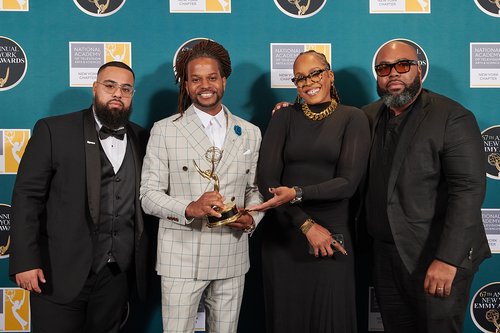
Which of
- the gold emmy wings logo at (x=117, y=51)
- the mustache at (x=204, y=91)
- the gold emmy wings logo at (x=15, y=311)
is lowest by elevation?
the gold emmy wings logo at (x=15, y=311)

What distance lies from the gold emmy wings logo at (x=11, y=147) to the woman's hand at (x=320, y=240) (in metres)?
1.94

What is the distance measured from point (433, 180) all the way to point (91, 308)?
1.77 metres

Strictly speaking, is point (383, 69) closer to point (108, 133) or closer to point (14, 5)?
point (108, 133)

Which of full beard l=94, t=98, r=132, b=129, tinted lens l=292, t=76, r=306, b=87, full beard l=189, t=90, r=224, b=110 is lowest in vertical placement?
full beard l=94, t=98, r=132, b=129

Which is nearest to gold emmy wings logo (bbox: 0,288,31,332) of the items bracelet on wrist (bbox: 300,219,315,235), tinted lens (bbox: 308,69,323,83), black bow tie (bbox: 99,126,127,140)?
black bow tie (bbox: 99,126,127,140)

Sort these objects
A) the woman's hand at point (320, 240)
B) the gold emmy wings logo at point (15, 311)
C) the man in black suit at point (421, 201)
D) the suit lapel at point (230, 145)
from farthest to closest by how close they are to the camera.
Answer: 1. the gold emmy wings logo at point (15, 311)
2. the suit lapel at point (230, 145)
3. the woman's hand at point (320, 240)
4. the man in black suit at point (421, 201)

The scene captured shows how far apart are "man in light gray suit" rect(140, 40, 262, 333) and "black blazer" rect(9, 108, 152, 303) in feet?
0.94

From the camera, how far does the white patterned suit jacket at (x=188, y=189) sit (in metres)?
2.12

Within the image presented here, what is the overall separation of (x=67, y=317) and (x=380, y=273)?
155 cm

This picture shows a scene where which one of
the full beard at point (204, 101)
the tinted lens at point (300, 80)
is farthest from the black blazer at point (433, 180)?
the full beard at point (204, 101)

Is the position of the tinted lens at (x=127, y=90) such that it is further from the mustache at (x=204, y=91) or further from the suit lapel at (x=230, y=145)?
the suit lapel at (x=230, y=145)

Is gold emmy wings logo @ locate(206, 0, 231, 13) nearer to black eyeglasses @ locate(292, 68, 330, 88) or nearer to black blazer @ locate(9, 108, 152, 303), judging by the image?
black eyeglasses @ locate(292, 68, 330, 88)

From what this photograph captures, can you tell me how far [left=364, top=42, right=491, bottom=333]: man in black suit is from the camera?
1937 mm

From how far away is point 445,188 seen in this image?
2074mm
